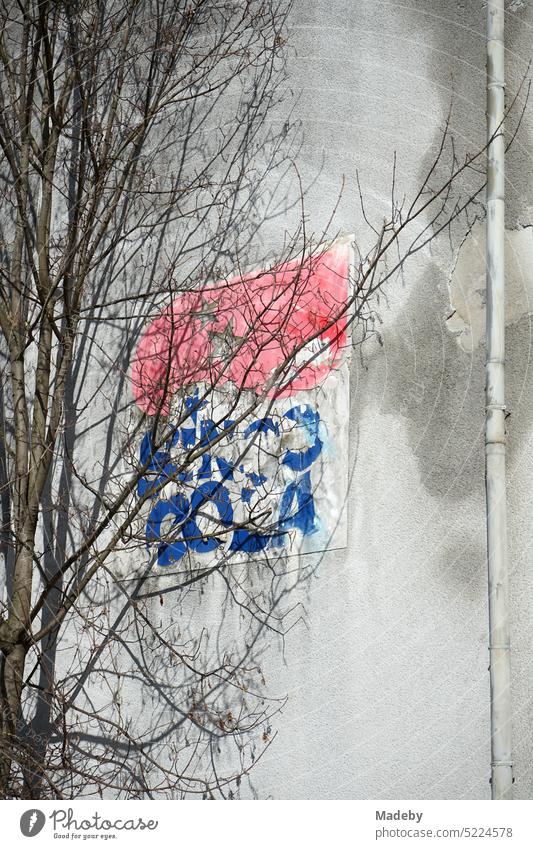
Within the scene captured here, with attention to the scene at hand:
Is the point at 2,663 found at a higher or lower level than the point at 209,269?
lower

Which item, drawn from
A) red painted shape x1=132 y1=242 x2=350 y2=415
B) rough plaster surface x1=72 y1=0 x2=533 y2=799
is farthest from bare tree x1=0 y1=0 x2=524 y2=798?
rough plaster surface x1=72 y1=0 x2=533 y2=799

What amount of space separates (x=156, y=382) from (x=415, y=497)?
187 centimetres

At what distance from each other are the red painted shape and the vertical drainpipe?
87 cm

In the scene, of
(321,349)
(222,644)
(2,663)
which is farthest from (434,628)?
(2,663)

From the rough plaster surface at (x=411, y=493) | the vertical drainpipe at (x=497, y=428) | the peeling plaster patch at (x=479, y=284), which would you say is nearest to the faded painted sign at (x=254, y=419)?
the rough plaster surface at (x=411, y=493)

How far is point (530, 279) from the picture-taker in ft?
19.6

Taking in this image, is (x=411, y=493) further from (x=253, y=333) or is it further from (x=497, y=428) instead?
(x=253, y=333)

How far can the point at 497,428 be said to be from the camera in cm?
577

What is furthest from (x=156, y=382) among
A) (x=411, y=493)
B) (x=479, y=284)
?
(x=479, y=284)

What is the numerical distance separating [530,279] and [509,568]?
4.87ft

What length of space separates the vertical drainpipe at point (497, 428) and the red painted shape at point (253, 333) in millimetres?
869

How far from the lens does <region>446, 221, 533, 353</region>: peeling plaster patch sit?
235 inches
